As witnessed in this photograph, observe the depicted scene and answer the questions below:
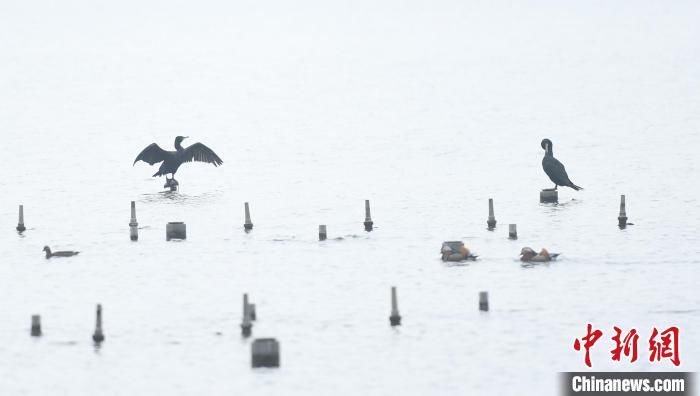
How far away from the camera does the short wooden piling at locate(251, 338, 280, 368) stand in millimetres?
49453

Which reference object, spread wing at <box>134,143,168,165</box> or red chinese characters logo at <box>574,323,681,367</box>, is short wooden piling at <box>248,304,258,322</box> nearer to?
red chinese characters logo at <box>574,323,681,367</box>

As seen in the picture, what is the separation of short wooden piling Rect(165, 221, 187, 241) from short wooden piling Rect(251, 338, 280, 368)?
23.3 meters

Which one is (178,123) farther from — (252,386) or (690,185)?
(252,386)

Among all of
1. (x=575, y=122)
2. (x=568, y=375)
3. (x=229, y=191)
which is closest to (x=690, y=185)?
(x=229, y=191)

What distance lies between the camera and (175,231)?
2859 inches

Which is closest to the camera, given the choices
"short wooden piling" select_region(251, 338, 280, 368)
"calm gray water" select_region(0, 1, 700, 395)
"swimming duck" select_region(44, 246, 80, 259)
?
"short wooden piling" select_region(251, 338, 280, 368)

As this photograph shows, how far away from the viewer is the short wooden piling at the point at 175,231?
72.5 m

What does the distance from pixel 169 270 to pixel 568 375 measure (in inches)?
825

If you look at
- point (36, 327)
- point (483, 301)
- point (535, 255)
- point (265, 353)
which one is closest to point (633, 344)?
point (483, 301)

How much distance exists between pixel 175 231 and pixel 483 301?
19.2 m

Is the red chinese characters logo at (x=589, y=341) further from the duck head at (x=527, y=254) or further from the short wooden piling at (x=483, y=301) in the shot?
the duck head at (x=527, y=254)

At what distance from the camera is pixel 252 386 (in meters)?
48.2

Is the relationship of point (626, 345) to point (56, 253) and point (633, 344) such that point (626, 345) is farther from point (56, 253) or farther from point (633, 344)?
point (56, 253)

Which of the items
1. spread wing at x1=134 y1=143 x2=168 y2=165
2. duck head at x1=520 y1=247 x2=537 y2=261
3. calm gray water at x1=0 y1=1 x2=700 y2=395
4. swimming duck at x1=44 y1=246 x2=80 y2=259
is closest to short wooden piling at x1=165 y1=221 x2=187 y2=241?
calm gray water at x1=0 y1=1 x2=700 y2=395
